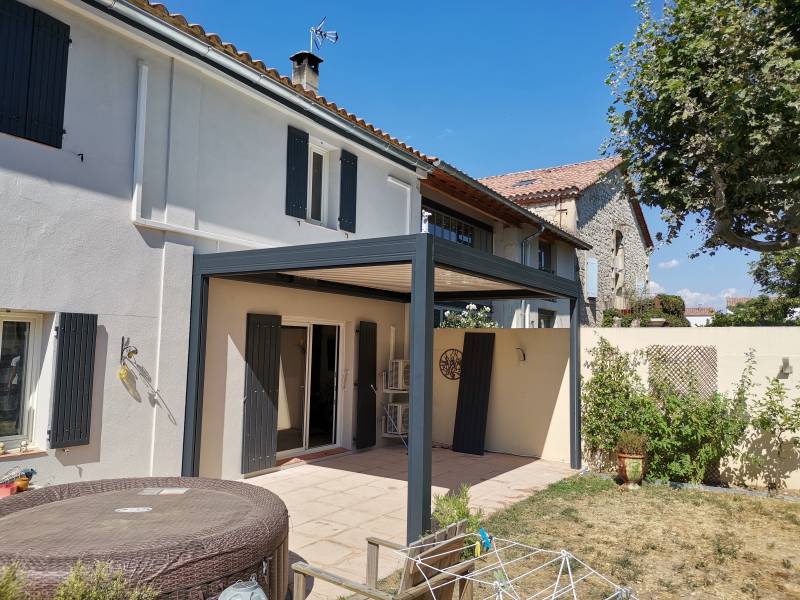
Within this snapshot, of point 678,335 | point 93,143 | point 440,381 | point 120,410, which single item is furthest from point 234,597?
point 440,381

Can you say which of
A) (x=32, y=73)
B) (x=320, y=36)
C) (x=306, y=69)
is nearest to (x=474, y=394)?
(x=306, y=69)

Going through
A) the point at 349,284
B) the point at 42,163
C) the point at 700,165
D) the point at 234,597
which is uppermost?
the point at 700,165

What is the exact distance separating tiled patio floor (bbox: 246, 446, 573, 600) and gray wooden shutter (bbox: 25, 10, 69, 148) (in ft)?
16.9

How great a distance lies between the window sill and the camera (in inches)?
224

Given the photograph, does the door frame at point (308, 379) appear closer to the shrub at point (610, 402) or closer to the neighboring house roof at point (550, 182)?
the shrub at point (610, 402)

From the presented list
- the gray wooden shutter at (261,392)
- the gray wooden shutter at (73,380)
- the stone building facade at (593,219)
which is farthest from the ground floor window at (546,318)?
the gray wooden shutter at (73,380)

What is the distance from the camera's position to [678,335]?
31.8ft

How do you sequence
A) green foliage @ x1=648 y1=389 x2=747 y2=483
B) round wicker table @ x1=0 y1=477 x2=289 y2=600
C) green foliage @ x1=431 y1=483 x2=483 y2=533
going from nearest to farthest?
round wicker table @ x1=0 y1=477 x2=289 y2=600 → green foliage @ x1=431 y1=483 x2=483 y2=533 → green foliage @ x1=648 y1=389 x2=747 y2=483

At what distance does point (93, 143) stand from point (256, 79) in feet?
9.12

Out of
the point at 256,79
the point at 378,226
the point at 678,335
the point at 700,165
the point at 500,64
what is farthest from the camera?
the point at 500,64

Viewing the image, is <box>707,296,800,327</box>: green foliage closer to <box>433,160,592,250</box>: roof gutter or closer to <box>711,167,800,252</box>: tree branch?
<box>433,160,592,250</box>: roof gutter

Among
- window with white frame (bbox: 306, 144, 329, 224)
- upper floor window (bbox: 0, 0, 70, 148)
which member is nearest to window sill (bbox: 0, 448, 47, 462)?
upper floor window (bbox: 0, 0, 70, 148)

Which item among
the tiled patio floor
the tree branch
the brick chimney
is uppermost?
the brick chimney

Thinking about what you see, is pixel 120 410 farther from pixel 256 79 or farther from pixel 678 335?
pixel 678 335
